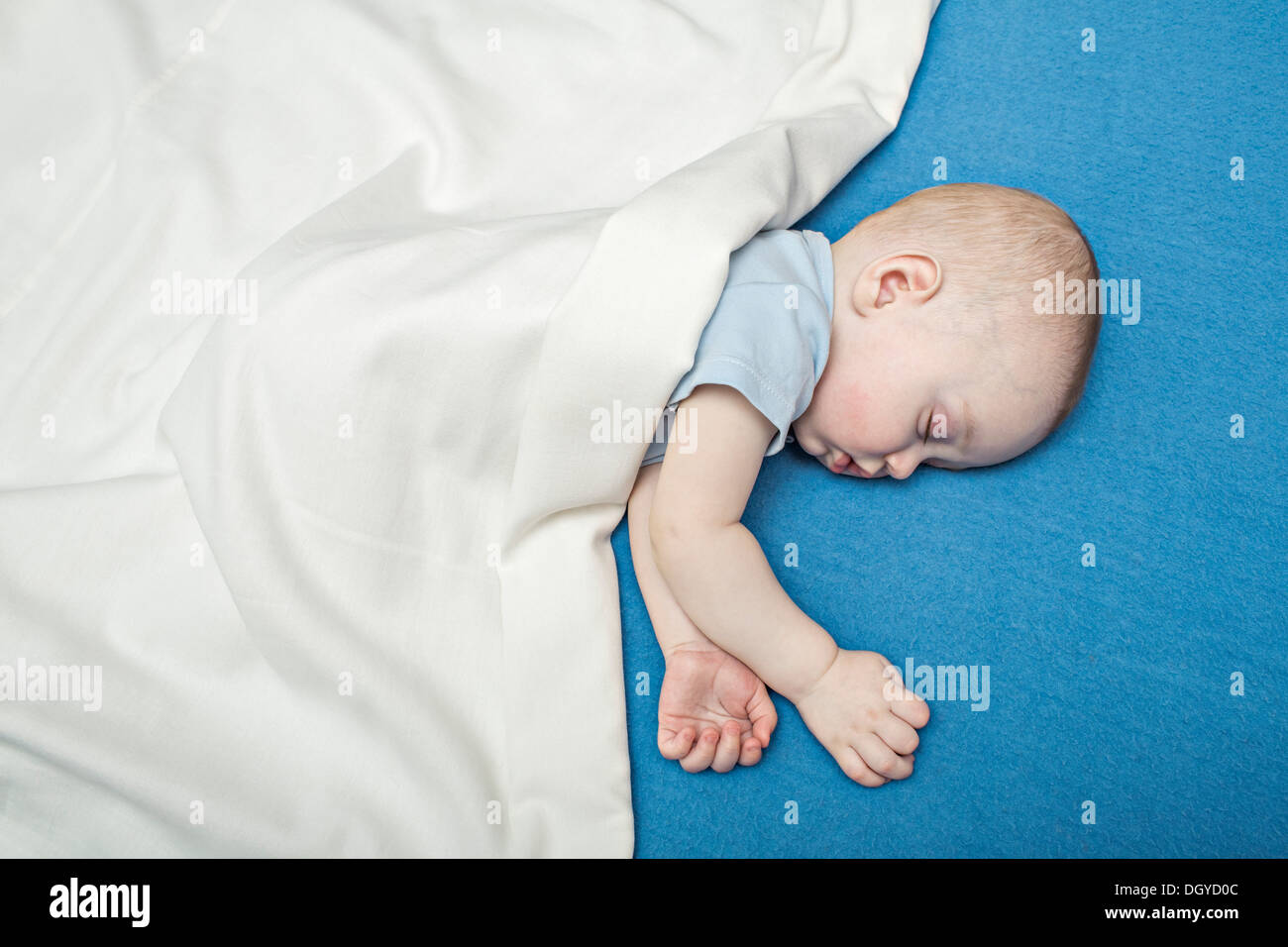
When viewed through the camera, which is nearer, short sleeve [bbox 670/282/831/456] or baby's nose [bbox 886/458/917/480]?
short sleeve [bbox 670/282/831/456]

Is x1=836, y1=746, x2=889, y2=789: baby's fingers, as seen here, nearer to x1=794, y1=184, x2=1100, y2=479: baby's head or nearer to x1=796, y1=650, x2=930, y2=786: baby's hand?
x1=796, y1=650, x2=930, y2=786: baby's hand

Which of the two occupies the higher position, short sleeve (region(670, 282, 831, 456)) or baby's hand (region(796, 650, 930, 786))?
short sleeve (region(670, 282, 831, 456))

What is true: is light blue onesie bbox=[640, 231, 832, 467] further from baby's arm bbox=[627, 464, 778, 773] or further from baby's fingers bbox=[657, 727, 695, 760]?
baby's fingers bbox=[657, 727, 695, 760]

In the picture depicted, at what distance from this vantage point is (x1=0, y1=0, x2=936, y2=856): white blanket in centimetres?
101

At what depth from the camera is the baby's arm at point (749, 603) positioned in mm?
1063

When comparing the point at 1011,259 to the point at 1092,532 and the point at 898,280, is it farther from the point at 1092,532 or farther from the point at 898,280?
the point at 1092,532

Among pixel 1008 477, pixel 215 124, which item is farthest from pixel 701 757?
pixel 215 124

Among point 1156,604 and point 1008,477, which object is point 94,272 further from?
point 1156,604

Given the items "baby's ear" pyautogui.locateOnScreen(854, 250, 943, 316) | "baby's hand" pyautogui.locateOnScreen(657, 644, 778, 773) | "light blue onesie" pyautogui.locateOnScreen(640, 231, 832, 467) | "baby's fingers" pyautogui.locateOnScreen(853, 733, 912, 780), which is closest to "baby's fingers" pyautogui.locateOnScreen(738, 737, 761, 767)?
"baby's hand" pyautogui.locateOnScreen(657, 644, 778, 773)

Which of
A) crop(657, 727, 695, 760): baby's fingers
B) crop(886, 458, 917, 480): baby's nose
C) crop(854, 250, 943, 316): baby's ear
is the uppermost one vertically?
crop(854, 250, 943, 316): baby's ear

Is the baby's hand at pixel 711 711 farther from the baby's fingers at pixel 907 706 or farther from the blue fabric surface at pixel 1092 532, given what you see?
the baby's fingers at pixel 907 706

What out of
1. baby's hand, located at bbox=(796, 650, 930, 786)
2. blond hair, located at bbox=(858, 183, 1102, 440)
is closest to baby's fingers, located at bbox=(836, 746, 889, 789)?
baby's hand, located at bbox=(796, 650, 930, 786)

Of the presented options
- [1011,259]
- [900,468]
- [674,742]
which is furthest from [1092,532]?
[674,742]

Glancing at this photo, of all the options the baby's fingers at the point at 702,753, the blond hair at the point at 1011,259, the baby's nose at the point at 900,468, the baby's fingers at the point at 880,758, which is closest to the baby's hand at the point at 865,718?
the baby's fingers at the point at 880,758
